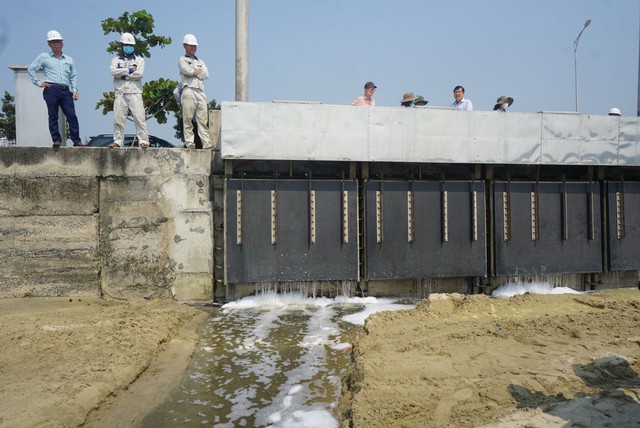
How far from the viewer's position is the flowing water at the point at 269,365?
4.57 metres

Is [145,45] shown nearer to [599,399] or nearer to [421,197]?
[421,197]

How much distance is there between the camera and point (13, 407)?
422 centimetres

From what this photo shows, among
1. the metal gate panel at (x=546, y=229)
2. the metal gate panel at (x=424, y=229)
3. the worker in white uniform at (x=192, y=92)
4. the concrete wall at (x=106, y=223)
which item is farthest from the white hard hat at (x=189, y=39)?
the metal gate panel at (x=546, y=229)

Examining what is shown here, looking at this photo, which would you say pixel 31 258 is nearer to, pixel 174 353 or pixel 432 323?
pixel 174 353

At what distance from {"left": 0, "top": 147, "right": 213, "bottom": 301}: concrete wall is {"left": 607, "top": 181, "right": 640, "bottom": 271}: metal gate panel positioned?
767 centimetres

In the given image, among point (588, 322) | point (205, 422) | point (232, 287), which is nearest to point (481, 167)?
point (588, 322)

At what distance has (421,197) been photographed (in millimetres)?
9406

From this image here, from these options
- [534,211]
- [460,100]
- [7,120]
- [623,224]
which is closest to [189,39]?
[460,100]

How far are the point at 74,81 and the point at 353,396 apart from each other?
23.7 feet

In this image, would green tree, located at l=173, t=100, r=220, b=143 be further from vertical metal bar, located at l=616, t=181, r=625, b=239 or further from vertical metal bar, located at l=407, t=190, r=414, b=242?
vertical metal bar, located at l=616, t=181, r=625, b=239

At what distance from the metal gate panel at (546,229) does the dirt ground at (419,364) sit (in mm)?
2102

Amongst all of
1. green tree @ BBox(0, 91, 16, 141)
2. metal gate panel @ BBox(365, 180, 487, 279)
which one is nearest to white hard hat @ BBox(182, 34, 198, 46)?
metal gate panel @ BBox(365, 180, 487, 279)

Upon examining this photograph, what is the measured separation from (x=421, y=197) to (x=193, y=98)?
437 cm

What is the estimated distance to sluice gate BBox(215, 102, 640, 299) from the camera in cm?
876
